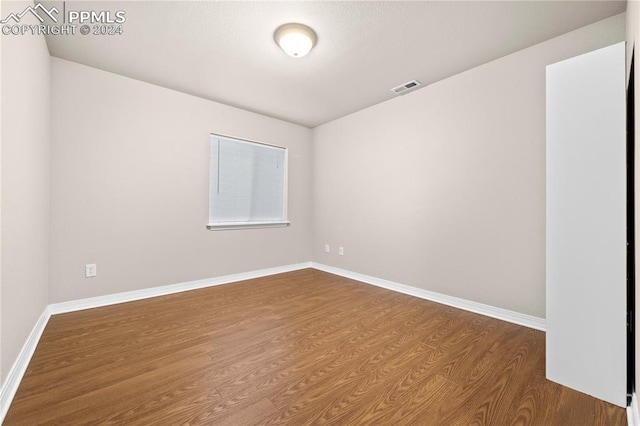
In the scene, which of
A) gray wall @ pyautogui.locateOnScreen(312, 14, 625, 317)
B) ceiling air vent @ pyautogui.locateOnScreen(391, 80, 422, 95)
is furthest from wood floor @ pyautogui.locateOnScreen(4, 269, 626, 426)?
ceiling air vent @ pyautogui.locateOnScreen(391, 80, 422, 95)

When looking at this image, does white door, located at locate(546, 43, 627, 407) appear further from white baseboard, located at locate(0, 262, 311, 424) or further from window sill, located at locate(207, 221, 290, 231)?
window sill, located at locate(207, 221, 290, 231)

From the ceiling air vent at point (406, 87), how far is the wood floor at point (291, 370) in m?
2.52

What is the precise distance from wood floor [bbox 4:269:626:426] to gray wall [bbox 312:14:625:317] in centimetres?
50

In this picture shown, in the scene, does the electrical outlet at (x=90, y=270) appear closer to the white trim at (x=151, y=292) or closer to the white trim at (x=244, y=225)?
the white trim at (x=151, y=292)

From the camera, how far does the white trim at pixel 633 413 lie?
1192 millimetres

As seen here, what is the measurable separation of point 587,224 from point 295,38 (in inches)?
93.2

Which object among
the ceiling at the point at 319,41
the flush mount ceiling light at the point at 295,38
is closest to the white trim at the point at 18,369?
the ceiling at the point at 319,41

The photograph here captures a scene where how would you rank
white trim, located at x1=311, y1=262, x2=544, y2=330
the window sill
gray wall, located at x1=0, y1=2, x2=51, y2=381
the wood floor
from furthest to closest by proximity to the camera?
the window sill → white trim, located at x1=311, y1=262, x2=544, y2=330 → gray wall, located at x1=0, y1=2, x2=51, y2=381 → the wood floor

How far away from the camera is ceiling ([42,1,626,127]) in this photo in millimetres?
1947

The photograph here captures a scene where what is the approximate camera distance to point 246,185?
157 inches

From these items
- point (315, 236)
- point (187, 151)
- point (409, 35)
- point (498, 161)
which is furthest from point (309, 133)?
point (498, 161)

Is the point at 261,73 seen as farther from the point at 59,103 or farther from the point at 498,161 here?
the point at 498,161

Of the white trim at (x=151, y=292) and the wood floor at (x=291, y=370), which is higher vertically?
the white trim at (x=151, y=292)

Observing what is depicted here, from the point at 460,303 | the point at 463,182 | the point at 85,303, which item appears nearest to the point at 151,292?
the point at 85,303
